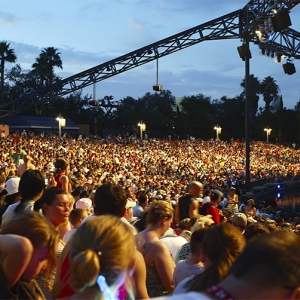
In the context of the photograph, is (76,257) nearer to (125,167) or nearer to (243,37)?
(243,37)

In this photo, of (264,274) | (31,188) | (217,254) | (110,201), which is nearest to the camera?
(264,274)

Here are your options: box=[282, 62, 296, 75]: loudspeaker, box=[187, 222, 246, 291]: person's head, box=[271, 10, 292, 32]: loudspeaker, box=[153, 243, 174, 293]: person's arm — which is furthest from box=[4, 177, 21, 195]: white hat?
box=[282, 62, 296, 75]: loudspeaker

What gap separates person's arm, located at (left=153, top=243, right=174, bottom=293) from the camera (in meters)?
3.71

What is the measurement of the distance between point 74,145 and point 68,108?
33.8m

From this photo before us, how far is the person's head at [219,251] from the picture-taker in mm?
2402

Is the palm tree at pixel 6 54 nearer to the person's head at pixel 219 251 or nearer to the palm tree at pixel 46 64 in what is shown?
the palm tree at pixel 46 64

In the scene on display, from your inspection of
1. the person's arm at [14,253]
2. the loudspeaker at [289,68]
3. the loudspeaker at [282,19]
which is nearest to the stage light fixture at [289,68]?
the loudspeaker at [289,68]

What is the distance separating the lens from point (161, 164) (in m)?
29.1

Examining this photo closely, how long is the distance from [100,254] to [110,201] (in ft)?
6.21

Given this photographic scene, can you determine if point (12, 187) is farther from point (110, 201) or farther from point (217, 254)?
point (217, 254)

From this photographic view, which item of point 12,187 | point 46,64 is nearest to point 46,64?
point 46,64

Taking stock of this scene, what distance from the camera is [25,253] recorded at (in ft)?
7.27

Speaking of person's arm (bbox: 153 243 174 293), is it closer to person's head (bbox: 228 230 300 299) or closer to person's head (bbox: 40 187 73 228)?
person's head (bbox: 40 187 73 228)

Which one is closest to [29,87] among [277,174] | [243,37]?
[277,174]
